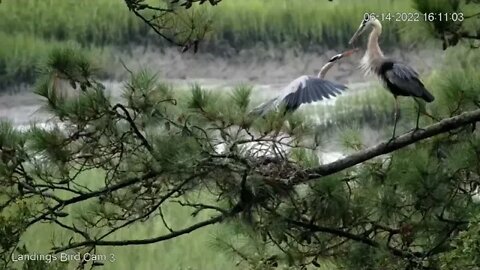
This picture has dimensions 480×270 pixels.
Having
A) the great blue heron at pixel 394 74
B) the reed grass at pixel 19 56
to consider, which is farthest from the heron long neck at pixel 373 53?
the reed grass at pixel 19 56

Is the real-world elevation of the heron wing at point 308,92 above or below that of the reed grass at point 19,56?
above

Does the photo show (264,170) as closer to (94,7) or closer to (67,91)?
(67,91)

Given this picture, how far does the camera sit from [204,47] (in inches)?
61.1

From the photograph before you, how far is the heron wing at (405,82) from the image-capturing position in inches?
46.8

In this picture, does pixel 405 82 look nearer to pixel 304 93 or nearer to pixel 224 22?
pixel 304 93

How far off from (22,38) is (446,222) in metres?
0.80

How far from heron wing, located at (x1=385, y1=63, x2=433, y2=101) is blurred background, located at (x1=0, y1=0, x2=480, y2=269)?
28 centimetres

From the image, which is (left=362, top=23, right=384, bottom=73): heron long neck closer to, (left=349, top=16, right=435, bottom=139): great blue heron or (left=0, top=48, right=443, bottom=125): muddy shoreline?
(left=349, top=16, right=435, bottom=139): great blue heron

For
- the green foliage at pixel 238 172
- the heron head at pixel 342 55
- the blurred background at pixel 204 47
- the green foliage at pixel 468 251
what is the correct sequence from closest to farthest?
the green foliage at pixel 468 251
the green foliage at pixel 238 172
the heron head at pixel 342 55
the blurred background at pixel 204 47

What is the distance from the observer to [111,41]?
154cm

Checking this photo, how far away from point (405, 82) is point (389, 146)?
3.5 inches

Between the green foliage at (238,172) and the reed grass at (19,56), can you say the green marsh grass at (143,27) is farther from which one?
the green foliage at (238,172)

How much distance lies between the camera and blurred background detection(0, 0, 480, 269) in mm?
1484

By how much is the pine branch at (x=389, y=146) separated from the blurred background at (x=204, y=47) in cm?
27
